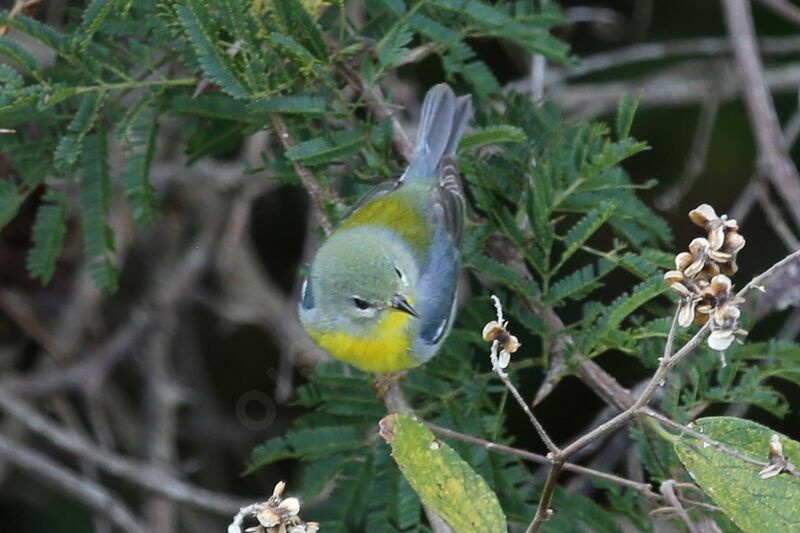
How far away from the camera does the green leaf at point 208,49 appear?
2.24 metres

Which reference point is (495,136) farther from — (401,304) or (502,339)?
(502,339)

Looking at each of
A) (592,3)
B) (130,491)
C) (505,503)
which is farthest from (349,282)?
(592,3)

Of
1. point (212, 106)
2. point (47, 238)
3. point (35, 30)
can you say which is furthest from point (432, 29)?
point (47, 238)

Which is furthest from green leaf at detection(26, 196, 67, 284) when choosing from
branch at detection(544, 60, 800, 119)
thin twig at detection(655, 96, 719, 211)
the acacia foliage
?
Result: branch at detection(544, 60, 800, 119)

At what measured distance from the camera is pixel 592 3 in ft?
16.8

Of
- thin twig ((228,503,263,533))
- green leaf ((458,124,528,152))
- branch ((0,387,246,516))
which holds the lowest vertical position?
branch ((0,387,246,516))

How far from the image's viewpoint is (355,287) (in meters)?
2.99

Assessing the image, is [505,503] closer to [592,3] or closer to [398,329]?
[398,329]

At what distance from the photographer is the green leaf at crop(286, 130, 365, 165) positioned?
240 centimetres

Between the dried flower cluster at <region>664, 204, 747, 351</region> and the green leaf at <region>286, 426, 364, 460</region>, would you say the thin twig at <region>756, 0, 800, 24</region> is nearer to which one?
the green leaf at <region>286, 426, 364, 460</region>

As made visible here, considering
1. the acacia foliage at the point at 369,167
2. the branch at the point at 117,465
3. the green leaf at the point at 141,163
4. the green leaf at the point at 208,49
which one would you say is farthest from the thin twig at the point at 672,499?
the branch at the point at 117,465

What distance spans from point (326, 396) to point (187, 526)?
193 centimetres

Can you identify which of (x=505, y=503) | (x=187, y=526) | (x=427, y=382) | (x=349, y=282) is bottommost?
(x=187, y=526)

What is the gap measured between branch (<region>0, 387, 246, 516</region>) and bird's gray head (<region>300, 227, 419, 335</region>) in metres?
1.05
